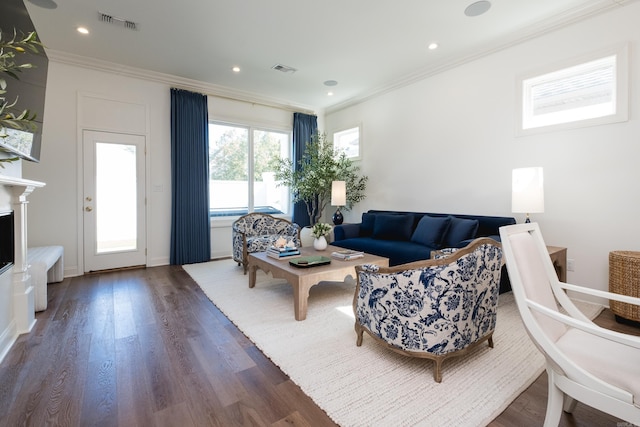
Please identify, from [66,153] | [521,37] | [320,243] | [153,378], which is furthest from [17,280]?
[521,37]

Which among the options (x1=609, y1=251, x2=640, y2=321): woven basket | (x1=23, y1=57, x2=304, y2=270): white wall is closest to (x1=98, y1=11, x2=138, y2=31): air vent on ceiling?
(x1=23, y1=57, x2=304, y2=270): white wall

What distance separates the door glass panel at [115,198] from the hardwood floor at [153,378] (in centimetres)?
167

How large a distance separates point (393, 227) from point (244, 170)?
3007mm

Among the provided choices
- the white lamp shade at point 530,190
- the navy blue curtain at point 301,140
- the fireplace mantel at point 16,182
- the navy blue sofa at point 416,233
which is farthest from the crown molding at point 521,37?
the fireplace mantel at point 16,182

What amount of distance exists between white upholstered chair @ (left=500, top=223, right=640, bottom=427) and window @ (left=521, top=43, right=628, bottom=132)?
2.43 metres

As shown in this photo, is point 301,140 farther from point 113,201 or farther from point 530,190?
point 530,190

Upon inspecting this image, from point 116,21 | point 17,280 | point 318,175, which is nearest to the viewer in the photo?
point 17,280

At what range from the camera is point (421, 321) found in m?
1.72

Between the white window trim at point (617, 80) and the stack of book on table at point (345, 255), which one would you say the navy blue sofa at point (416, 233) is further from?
the white window trim at point (617, 80)

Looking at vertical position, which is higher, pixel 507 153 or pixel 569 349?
pixel 507 153

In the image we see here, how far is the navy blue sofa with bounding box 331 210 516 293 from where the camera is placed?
11.5 feet

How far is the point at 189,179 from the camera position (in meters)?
4.93

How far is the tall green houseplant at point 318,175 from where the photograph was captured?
5.50 metres

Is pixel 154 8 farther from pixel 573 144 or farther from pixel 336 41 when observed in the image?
pixel 573 144
